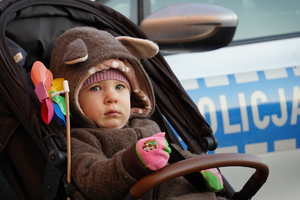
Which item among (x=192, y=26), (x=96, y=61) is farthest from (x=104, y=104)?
(x=192, y=26)

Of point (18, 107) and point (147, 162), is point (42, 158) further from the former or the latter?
point (147, 162)

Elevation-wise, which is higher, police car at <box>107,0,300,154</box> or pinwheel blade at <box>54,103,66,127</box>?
pinwheel blade at <box>54,103,66,127</box>

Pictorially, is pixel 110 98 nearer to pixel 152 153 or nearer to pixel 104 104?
pixel 104 104

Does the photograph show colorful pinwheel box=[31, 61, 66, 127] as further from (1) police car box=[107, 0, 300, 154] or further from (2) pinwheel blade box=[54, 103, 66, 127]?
(1) police car box=[107, 0, 300, 154]

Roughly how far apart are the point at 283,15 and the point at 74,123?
5.64ft

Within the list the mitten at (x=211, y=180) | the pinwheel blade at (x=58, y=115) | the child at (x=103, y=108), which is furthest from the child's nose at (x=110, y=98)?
the mitten at (x=211, y=180)

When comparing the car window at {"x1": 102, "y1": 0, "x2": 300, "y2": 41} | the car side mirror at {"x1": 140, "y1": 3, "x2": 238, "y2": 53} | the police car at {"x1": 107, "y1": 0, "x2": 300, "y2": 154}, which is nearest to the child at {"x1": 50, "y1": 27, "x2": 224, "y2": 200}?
the car side mirror at {"x1": 140, "y1": 3, "x2": 238, "y2": 53}

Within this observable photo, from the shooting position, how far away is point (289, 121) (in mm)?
2920

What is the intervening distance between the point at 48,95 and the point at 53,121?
102mm

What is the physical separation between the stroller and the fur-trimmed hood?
144 mm

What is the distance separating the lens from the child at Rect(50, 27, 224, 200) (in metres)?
1.77

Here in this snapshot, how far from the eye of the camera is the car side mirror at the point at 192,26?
2717 millimetres

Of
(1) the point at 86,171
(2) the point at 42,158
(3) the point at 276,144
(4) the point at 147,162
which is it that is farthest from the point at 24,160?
(3) the point at 276,144

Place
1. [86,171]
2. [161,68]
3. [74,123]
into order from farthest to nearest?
[161,68]
[74,123]
[86,171]
